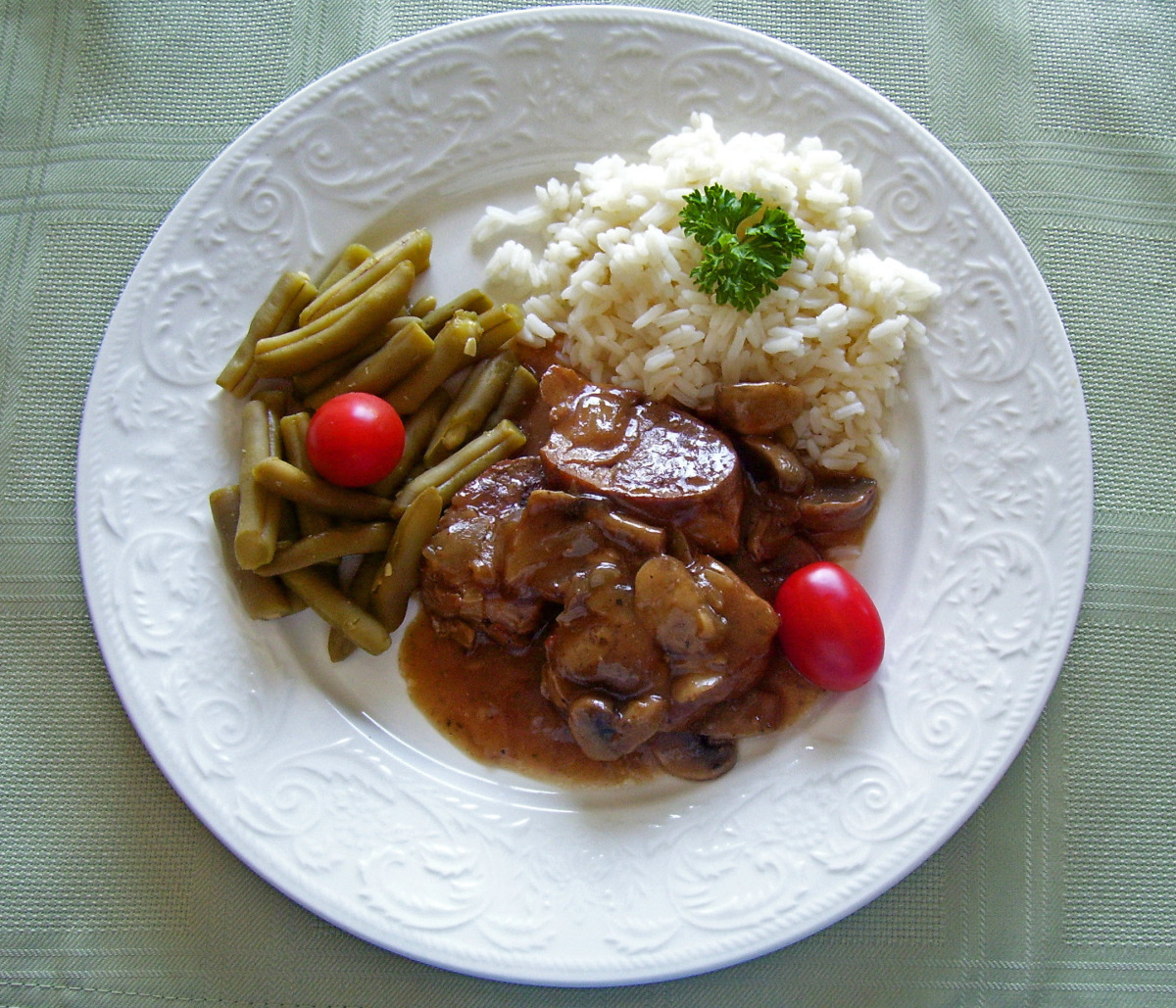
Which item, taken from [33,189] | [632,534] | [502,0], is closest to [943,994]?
[632,534]

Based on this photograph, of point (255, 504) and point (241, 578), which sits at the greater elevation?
point (255, 504)

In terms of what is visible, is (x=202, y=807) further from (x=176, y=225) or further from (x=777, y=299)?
(x=777, y=299)

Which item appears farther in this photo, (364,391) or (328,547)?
(364,391)

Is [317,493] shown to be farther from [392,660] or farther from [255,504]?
[392,660]

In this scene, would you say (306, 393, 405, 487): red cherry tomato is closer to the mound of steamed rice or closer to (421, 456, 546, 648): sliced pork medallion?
(421, 456, 546, 648): sliced pork medallion

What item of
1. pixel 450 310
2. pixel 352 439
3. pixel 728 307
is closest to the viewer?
pixel 352 439

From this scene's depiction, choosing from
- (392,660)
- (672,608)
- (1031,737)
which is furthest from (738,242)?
(1031,737)

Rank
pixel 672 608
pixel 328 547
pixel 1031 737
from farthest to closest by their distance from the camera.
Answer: pixel 1031 737 → pixel 328 547 → pixel 672 608

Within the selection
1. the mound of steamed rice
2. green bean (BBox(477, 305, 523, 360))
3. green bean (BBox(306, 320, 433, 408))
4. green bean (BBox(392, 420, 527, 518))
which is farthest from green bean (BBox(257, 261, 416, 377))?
green bean (BBox(392, 420, 527, 518))
